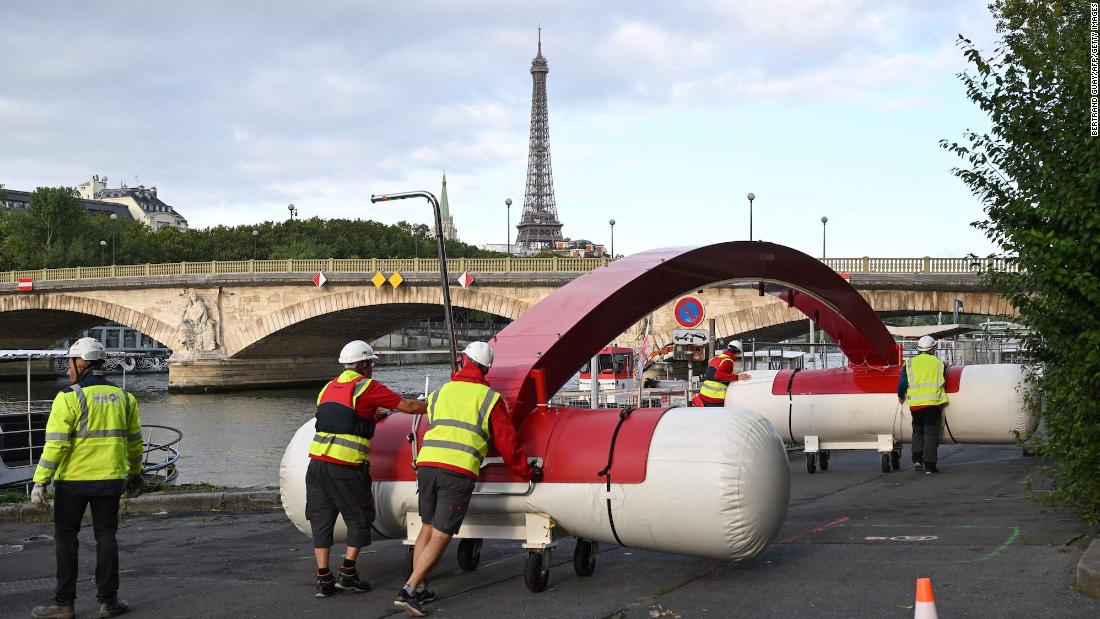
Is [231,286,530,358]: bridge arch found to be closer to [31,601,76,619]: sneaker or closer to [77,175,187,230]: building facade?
[31,601,76,619]: sneaker

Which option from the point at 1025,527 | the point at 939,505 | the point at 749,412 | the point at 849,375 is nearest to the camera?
the point at 749,412

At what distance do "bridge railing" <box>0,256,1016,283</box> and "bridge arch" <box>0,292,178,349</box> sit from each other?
132 cm

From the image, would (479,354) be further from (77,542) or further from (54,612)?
(54,612)

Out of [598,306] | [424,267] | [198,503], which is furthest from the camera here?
[424,267]

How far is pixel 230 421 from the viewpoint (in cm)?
3828

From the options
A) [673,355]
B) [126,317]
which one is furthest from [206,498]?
[126,317]

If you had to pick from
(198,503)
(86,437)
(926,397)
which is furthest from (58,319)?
(86,437)

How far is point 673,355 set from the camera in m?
44.2

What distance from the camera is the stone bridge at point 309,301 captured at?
40.8 meters

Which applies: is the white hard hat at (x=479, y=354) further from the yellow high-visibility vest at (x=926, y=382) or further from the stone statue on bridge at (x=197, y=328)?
the stone statue on bridge at (x=197, y=328)

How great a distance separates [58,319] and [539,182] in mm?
120230

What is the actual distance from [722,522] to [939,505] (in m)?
4.75

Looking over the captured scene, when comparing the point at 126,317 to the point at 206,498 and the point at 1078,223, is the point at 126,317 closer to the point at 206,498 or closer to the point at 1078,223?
the point at 206,498

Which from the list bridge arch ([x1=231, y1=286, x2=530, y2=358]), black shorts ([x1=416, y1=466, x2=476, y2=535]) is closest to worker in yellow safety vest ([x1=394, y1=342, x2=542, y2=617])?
black shorts ([x1=416, y1=466, x2=476, y2=535])
